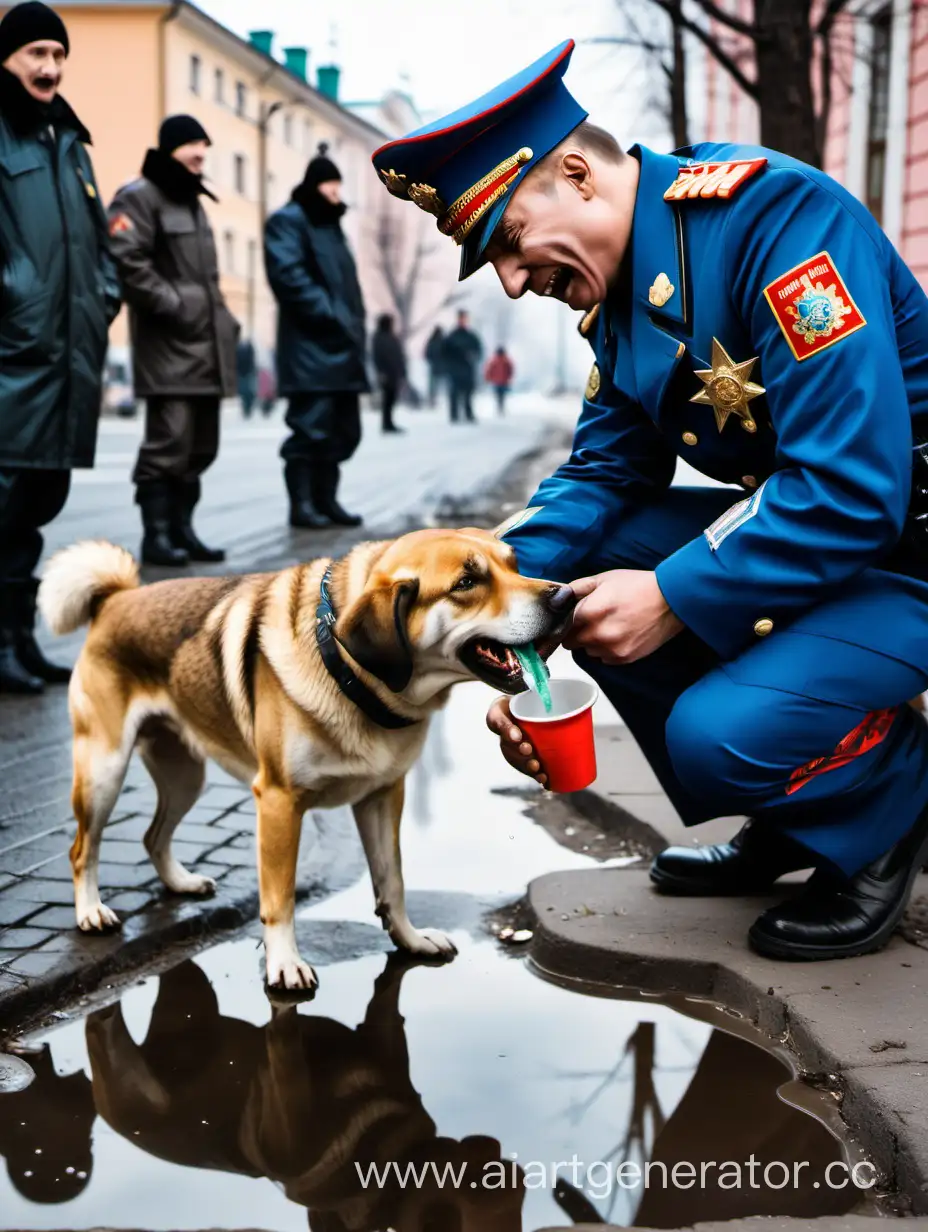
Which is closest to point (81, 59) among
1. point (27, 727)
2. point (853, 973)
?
point (27, 727)

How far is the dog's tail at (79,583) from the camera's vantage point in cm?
371

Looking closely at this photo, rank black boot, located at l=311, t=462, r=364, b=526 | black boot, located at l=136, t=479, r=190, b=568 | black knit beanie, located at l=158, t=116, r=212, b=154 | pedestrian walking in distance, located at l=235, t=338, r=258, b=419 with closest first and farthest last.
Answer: black knit beanie, located at l=158, t=116, r=212, b=154, black boot, located at l=136, t=479, r=190, b=568, black boot, located at l=311, t=462, r=364, b=526, pedestrian walking in distance, located at l=235, t=338, r=258, b=419

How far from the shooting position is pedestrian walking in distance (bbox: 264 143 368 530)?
10047mm

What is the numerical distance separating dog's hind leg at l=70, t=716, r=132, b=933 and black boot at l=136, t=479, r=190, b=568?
16.6ft

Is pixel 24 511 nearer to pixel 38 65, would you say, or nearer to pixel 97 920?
pixel 38 65

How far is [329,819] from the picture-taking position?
451 cm

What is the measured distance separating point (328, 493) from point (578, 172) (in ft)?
26.1

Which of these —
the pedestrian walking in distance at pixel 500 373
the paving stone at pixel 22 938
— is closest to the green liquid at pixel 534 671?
the paving stone at pixel 22 938

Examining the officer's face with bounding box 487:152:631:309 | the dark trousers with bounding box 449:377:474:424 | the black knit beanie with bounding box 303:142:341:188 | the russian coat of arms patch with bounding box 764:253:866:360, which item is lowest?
the dark trousers with bounding box 449:377:474:424

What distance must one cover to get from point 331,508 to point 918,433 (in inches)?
318

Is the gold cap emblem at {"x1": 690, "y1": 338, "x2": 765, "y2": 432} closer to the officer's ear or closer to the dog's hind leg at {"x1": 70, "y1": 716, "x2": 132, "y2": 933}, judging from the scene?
the officer's ear

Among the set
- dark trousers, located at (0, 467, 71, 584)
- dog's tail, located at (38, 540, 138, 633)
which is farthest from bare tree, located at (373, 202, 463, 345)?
dog's tail, located at (38, 540, 138, 633)

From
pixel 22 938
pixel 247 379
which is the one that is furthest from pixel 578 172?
pixel 247 379

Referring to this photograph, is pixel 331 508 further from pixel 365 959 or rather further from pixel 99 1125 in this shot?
pixel 99 1125
